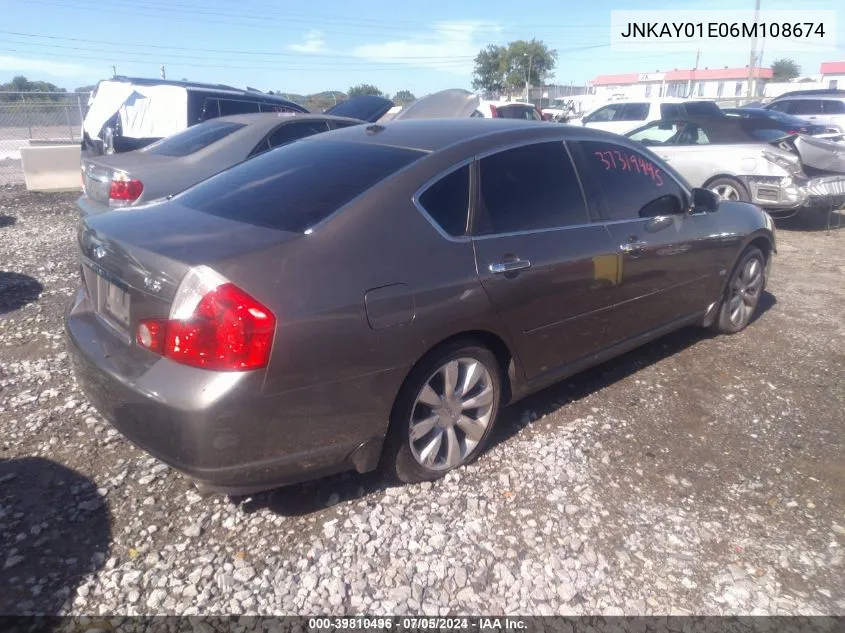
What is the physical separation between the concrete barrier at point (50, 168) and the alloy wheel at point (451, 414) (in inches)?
453

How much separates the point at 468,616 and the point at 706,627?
2.82ft

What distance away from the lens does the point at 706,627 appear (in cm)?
245

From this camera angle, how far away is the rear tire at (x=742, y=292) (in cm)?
510

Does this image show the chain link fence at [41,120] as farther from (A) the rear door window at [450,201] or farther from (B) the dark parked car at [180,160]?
(A) the rear door window at [450,201]

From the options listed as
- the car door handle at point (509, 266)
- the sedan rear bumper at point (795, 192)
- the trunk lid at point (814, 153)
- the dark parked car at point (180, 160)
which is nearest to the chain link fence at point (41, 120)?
the dark parked car at point (180, 160)

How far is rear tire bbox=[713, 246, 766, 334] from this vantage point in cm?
510

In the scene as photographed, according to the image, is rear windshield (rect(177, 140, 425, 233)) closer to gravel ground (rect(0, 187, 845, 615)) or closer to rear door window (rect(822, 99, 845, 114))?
gravel ground (rect(0, 187, 845, 615))

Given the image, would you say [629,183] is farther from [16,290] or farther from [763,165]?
[763,165]

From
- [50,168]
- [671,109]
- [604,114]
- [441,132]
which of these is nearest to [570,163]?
[441,132]

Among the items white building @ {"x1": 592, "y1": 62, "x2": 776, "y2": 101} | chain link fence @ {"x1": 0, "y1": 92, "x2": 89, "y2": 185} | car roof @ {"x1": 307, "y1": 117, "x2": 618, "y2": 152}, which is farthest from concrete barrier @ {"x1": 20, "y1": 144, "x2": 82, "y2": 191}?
white building @ {"x1": 592, "y1": 62, "x2": 776, "y2": 101}

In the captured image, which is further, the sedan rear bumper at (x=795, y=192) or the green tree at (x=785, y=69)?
the green tree at (x=785, y=69)

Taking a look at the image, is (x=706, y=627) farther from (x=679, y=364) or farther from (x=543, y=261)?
(x=679, y=364)

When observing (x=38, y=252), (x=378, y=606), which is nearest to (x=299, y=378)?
(x=378, y=606)

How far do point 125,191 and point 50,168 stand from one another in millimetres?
7658
